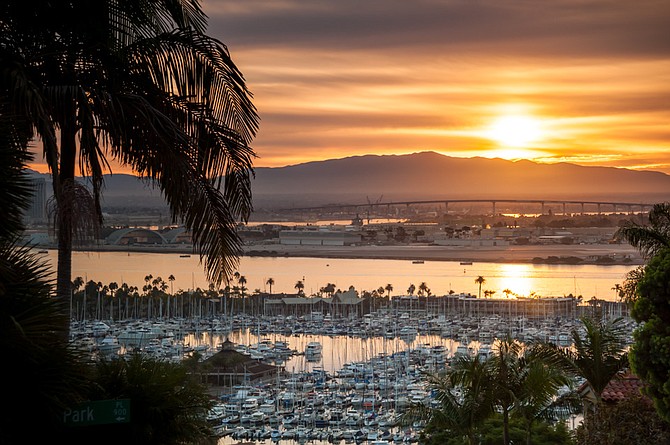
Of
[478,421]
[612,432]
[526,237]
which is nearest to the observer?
[612,432]

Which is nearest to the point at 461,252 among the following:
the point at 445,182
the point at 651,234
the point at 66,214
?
the point at 651,234

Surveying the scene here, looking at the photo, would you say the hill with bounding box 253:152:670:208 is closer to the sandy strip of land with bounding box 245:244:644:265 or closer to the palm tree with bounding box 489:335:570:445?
the sandy strip of land with bounding box 245:244:644:265

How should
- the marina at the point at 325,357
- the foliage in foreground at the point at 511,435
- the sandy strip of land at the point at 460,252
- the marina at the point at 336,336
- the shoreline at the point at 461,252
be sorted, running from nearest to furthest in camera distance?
the foliage in foreground at the point at 511,435 < the marina at the point at 325,357 < the marina at the point at 336,336 < the shoreline at the point at 461,252 < the sandy strip of land at the point at 460,252

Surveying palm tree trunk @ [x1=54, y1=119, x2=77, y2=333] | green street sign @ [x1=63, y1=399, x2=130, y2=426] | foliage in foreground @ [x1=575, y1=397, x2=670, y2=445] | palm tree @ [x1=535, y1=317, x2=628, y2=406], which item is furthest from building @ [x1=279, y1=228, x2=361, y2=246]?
green street sign @ [x1=63, y1=399, x2=130, y2=426]

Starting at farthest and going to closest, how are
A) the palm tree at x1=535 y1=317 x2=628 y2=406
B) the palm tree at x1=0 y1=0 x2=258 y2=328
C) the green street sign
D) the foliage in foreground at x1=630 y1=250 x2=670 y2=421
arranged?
the palm tree at x1=535 y1=317 x2=628 y2=406 < the foliage in foreground at x1=630 y1=250 x2=670 y2=421 < the palm tree at x1=0 y1=0 x2=258 y2=328 < the green street sign

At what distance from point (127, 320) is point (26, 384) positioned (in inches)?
1494

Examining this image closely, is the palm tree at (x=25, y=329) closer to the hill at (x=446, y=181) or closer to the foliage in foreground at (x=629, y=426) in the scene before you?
the foliage in foreground at (x=629, y=426)

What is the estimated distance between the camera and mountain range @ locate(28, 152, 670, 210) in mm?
166625

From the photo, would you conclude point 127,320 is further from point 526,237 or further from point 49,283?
point 526,237

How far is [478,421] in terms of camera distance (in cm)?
866

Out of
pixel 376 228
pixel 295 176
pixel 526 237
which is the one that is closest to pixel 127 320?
pixel 526 237

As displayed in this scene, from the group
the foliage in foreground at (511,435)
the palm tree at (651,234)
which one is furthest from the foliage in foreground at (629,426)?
the foliage in foreground at (511,435)

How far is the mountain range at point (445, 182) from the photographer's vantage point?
167 meters

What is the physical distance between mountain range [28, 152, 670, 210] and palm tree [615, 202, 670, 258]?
139 meters
